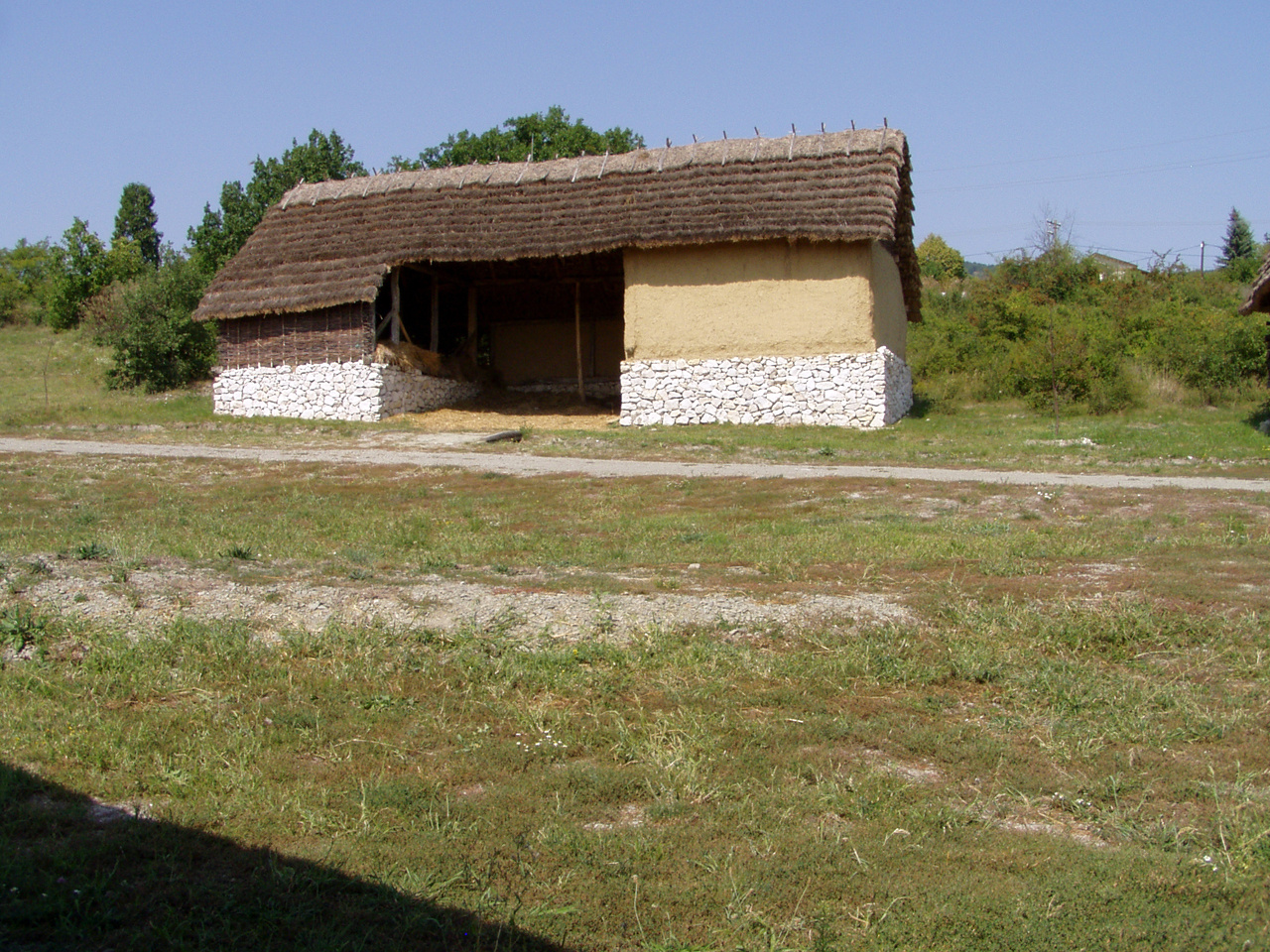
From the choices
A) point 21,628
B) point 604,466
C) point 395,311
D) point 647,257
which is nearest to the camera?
point 21,628

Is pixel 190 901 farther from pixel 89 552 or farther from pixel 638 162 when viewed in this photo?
pixel 638 162

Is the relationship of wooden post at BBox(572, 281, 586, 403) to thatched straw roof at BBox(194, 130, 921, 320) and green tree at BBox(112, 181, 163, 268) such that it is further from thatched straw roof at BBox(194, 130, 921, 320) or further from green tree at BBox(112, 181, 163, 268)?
green tree at BBox(112, 181, 163, 268)

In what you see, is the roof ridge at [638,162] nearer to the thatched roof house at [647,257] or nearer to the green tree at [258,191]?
the thatched roof house at [647,257]

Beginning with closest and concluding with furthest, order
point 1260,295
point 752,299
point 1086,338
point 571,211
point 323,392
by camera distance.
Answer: point 1260,295 → point 752,299 → point 571,211 → point 323,392 → point 1086,338

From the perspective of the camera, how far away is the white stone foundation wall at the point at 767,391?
70.5 feet

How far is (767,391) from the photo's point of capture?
22.0 metres

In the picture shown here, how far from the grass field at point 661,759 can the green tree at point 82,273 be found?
36.4 m

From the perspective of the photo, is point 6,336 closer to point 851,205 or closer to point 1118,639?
point 851,205

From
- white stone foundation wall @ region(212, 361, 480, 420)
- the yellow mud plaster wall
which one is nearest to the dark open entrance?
white stone foundation wall @ region(212, 361, 480, 420)

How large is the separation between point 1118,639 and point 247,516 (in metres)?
8.40

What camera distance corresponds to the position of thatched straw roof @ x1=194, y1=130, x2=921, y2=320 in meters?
21.5

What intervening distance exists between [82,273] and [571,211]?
88.3 feet

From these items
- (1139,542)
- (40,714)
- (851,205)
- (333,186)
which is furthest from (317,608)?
(333,186)

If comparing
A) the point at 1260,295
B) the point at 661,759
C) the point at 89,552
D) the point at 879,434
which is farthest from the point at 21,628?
the point at 1260,295
